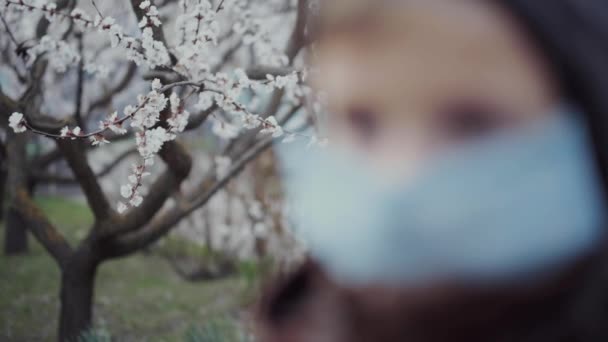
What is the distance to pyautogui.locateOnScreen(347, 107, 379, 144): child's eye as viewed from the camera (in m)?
0.61

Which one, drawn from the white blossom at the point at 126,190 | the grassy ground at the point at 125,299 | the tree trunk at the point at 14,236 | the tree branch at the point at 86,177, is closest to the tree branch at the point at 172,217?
the tree branch at the point at 86,177

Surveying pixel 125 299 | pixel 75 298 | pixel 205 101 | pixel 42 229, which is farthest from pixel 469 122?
pixel 125 299

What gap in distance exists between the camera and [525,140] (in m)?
0.56

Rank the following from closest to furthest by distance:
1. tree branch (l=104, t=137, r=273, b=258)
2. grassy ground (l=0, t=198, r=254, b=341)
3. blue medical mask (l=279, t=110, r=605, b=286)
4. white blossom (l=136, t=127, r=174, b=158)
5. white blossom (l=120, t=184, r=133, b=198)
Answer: blue medical mask (l=279, t=110, r=605, b=286) < white blossom (l=136, t=127, r=174, b=158) < white blossom (l=120, t=184, r=133, b=198) < tree branch (l=104, t=137, r=273, b=258) < grassy ground (l=0, t=198, r=254, b=341)

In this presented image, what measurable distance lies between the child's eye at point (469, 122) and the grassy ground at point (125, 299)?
532 centimetres

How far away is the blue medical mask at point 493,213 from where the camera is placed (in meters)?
0.54

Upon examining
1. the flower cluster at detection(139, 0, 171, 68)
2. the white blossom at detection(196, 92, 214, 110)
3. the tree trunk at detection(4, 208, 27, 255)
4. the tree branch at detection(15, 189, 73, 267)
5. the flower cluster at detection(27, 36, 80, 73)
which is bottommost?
the tree trunk at detection(4, 208, 27, 255)

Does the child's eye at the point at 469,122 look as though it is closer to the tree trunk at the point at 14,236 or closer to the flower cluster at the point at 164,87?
the flower cluster at the point at 164,87

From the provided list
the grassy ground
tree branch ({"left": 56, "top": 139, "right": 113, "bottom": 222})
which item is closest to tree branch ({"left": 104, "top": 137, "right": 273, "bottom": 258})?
tree branch ({"left": 56, "top": 139, "right": 113, "bottom": 222})

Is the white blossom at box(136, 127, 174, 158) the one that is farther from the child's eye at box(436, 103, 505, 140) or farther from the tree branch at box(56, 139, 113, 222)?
the child's eye at box(436, 103, 505, 140)

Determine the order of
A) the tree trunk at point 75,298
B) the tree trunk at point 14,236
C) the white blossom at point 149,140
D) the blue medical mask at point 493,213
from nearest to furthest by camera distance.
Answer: the blue medical mask at point 493,213, the white blossom at point 149,140, the tree trunk at point 75,298, the tree trunk at point 14,236

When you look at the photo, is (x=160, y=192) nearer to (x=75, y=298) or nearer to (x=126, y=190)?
(x=126, y=190)

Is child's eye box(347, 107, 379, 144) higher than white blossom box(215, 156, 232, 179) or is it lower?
higher

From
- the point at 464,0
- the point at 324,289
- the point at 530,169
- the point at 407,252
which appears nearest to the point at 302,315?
the point at 324,289
